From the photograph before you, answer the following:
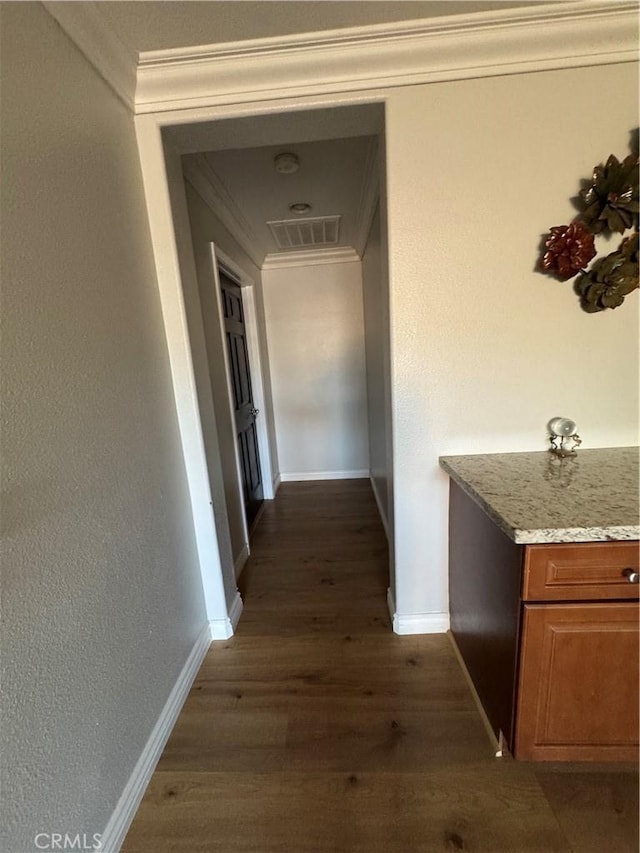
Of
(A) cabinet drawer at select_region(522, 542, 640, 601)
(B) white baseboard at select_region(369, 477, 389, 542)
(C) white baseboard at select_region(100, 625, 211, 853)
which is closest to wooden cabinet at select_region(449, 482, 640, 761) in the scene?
(A) cabinet drawer at select_region(522, 542, 640, 601)

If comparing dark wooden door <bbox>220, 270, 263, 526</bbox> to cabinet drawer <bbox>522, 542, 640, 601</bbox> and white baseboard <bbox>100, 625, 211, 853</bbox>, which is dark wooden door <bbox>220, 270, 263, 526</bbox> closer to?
white baseboard <bbox>100, 625, 211, 853</bbox>

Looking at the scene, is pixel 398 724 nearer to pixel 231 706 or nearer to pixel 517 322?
pixel 231 706

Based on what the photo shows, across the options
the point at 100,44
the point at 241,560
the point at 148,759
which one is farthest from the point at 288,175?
the point at 148,759

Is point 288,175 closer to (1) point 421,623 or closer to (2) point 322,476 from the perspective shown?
(1) point 421,623

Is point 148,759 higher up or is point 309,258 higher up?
point 309,258

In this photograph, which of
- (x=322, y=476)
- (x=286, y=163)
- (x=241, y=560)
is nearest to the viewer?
(x=286, y=163)

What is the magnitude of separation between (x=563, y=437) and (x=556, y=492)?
1.52ft

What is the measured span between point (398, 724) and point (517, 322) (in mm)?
1620

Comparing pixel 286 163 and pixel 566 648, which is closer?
pixel 566 648

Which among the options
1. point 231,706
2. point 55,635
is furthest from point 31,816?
point 231,706

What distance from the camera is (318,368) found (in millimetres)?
3668

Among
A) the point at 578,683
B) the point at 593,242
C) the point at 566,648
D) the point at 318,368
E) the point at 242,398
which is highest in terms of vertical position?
the point at 593,242

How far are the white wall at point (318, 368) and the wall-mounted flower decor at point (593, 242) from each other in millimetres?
2348

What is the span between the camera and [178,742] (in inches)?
51.0
